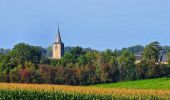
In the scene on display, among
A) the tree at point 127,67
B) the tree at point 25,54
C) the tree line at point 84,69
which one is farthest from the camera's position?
the tree at point 25,54

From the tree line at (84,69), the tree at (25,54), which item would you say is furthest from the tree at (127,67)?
the tree at (25,54)

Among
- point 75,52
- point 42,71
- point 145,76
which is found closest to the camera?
point 42,71

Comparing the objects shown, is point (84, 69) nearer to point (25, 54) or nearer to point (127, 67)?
point (127, 67)

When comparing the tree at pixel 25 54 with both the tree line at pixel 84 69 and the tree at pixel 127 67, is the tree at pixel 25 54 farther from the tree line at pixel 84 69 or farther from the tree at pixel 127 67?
the tree at pixel 127 67

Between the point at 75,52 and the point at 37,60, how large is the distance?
25182mm

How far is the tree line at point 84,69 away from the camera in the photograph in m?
104

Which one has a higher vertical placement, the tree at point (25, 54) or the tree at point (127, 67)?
the tree at point (25, 54)

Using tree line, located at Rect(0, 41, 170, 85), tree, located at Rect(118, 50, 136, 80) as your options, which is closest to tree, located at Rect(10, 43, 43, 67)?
tree line, located at Rect(0, 41, 170, 85)

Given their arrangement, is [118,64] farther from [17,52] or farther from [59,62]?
[17,52]

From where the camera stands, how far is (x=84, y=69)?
109 metres

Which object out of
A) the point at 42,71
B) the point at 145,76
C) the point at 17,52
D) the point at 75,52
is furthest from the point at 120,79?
the point at 75,52

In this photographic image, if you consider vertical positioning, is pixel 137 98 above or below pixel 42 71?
below

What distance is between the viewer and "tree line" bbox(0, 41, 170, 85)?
340ft

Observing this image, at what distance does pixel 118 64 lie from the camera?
118 metres
